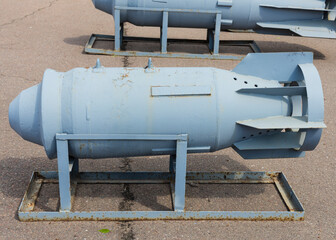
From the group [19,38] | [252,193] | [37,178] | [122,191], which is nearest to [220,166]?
[252,193]

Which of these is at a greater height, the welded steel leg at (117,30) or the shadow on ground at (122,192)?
the welded steel leg at (117,30)

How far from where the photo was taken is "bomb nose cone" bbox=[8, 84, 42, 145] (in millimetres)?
3768

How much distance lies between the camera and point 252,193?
443cm

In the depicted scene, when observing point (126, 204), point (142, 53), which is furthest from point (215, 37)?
point (126, 204)

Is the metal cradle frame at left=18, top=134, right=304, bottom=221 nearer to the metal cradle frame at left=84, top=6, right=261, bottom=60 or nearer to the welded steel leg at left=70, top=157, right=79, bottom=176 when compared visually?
the welded steel leg at left=70, top=157, right=79, bottom=176

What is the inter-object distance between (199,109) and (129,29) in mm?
6127

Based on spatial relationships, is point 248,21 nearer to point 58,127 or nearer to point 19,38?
point 19,38

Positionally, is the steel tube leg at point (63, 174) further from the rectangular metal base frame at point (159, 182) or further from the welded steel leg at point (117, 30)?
the welded steel leg at point (117, 30)

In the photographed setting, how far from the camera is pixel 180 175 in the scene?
3.89 m

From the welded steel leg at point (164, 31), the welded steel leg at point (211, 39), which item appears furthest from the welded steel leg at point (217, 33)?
the welded steel leg at point (164, 31)

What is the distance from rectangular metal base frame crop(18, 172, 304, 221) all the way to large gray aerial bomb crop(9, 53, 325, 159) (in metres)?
0.49

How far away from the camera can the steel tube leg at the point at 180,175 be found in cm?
379

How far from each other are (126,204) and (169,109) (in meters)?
0.99

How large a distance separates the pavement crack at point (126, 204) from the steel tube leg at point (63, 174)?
470mm
